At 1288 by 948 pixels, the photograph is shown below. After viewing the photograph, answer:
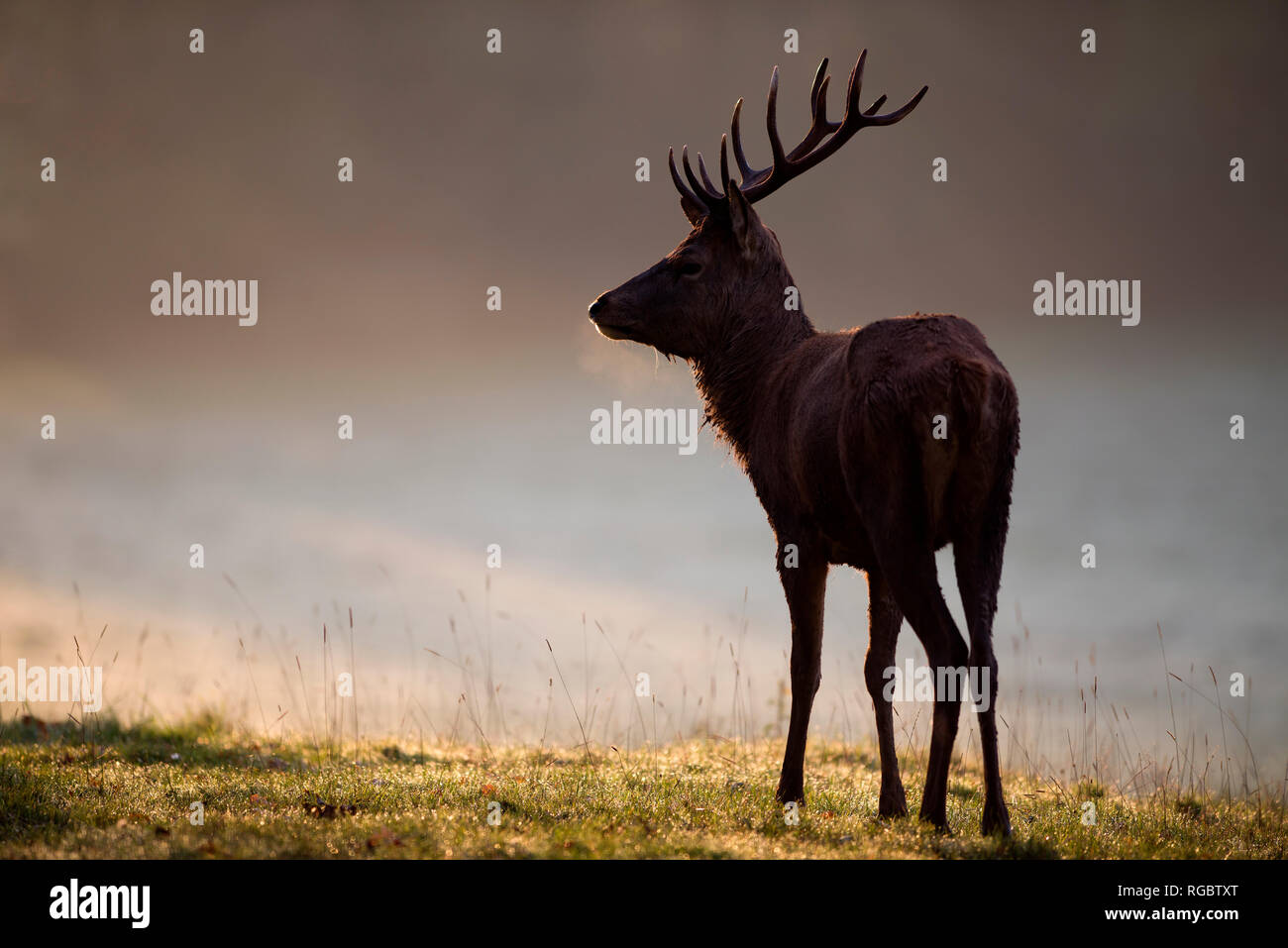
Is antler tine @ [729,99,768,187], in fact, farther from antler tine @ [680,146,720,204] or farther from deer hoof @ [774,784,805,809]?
deer hoof @ [774,784,805,809]

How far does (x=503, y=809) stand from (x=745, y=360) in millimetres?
3968

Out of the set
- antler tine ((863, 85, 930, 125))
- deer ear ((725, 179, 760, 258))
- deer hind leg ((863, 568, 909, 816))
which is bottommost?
deer hind leg ((863, 568, 909, 816))

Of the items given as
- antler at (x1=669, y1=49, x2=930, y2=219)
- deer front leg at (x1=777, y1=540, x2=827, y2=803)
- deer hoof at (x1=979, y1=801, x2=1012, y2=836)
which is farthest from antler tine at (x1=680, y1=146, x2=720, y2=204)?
deer hoof at (x1=979, y1=801, x2=1012, y2=836)

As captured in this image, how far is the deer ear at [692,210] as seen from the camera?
9.09 m

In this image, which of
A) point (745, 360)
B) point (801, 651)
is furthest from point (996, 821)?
point (745, 360)

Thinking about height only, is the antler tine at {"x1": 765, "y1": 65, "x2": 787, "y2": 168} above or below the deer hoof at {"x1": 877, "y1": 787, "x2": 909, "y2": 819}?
above

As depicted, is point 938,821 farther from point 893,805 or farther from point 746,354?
point 746,354

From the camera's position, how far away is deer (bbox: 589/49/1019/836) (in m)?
6.15

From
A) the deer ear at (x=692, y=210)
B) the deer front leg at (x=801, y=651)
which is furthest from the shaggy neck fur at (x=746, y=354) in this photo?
the deer front leg at (x=801, y=651)

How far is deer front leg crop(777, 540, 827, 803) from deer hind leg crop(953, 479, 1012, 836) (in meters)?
1.29

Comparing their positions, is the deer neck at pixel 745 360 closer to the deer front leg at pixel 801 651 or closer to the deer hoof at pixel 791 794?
the deer front leg at pixel 801 651

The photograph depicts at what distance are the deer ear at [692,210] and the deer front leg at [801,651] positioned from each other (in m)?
3.31
